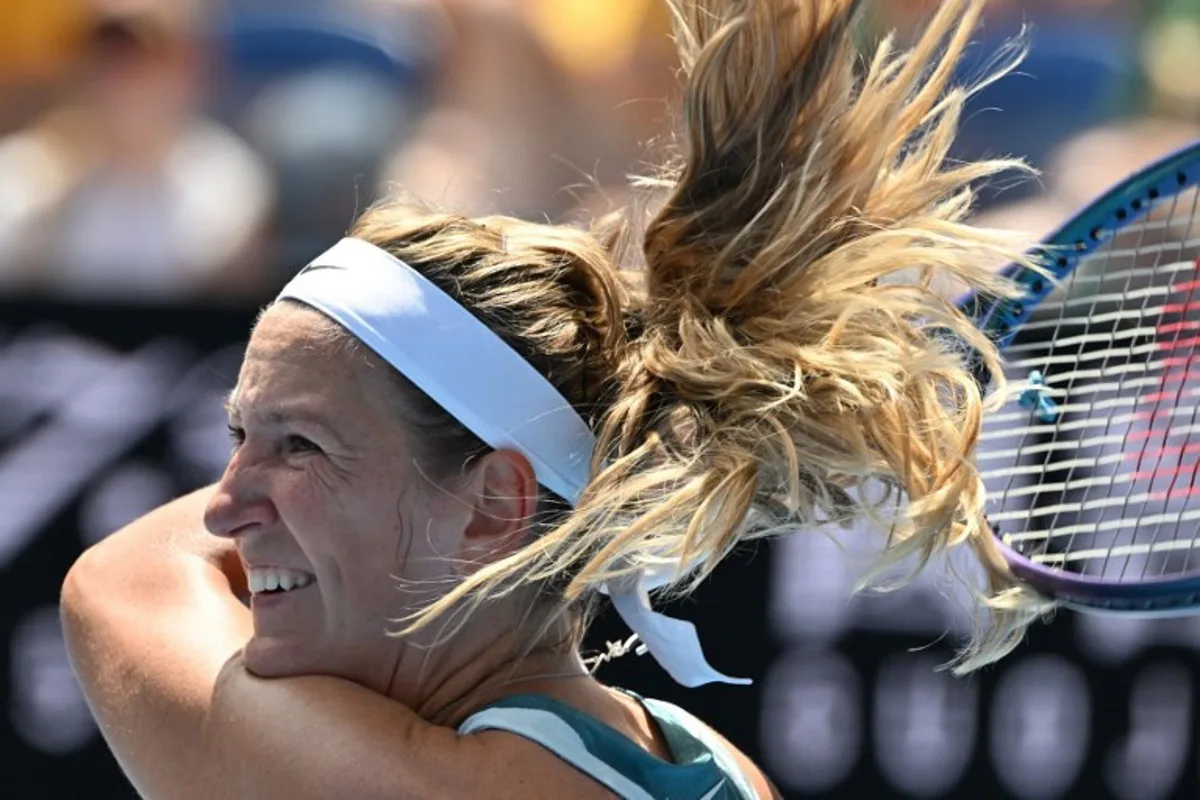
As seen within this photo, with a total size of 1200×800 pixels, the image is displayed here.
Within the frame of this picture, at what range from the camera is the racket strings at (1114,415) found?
2.25m

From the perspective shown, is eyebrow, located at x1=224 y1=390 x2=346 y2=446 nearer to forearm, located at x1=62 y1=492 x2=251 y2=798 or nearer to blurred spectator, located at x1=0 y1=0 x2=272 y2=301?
forearm, located at x1=62 y1=492 x2=251 y2=798

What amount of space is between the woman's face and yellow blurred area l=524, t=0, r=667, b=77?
3.02 metres

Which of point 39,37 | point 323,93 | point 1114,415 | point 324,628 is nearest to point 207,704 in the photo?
point 324,628

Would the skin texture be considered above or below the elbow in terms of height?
Result: above

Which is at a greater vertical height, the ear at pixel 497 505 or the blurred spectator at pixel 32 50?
the ear at pixel 497 505

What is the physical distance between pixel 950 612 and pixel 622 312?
7.15ft

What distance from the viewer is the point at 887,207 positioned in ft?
6.63

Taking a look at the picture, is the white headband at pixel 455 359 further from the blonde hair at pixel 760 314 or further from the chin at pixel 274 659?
the chin at pixel 274 659

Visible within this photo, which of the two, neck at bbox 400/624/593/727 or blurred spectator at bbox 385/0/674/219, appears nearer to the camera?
neck at bbox 400/624/593/727

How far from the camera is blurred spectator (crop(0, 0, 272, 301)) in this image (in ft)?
13.5

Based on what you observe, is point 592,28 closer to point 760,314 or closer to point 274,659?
point 760,314

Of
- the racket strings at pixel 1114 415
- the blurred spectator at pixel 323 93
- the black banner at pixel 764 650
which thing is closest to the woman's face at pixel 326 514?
the racket strings at pixel 1114 415

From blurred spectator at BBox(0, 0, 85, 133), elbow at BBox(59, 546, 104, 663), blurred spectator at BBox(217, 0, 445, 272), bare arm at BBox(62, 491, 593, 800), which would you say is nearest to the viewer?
bare arm at BBox(62, 491, 593, 800)

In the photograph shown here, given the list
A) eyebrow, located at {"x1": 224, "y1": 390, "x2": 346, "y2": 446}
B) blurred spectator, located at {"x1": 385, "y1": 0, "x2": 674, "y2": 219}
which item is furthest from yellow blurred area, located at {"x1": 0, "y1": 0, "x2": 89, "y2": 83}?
eyebrow, located at {"x1": 224, "y1": 390, "x2": 346, "y2": 446}
